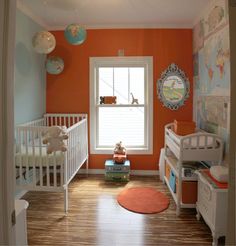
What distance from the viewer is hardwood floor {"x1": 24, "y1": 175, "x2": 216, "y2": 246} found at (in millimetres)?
2232

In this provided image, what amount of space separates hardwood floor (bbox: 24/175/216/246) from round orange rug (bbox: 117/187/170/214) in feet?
0.25

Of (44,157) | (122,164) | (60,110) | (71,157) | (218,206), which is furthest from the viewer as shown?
(60,110)

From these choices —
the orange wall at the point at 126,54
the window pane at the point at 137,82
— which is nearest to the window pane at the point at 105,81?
the orange wall at the point at 126,54

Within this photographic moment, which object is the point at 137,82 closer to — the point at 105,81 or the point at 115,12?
the point at 105,81

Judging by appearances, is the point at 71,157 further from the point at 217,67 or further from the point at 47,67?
the point at 217,67

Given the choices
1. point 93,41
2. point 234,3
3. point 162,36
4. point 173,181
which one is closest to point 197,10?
point 162,36

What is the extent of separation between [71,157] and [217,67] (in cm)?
194

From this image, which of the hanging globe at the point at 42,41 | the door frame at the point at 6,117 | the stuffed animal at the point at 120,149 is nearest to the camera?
the door frame at the point at 6,117

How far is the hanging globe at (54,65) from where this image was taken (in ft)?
12.8

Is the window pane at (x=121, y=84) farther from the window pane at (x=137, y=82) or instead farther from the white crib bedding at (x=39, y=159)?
the white crib bedding at (x=39, y=159)

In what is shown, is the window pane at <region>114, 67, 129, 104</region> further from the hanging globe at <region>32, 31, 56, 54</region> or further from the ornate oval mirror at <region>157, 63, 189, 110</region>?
the hanging globe at <region>32, 31, 56, 54</region>

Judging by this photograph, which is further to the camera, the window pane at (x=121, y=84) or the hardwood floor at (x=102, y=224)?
the window pane at (x=121, y=84)

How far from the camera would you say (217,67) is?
281 cm

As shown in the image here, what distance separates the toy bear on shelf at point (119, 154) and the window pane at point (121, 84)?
72 cm
